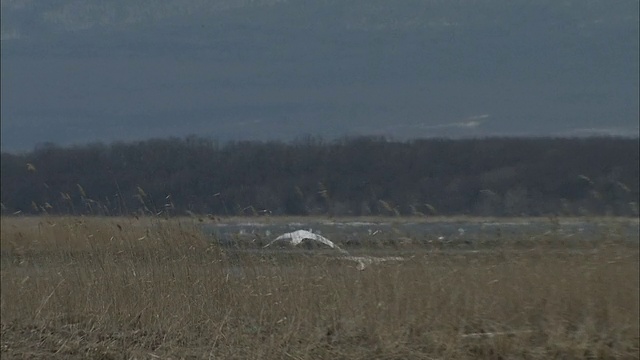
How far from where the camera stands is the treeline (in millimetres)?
10820

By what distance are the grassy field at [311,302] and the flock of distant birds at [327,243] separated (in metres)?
0.17

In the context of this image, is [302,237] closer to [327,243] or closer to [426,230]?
[327,243]

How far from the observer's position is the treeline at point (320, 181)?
35.5ft

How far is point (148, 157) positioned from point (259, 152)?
160cm

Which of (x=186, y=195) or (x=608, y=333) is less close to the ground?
(x=186, y=195)

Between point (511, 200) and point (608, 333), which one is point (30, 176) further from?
point (608, 333)

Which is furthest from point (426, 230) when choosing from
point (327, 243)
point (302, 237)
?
point (302, 237)

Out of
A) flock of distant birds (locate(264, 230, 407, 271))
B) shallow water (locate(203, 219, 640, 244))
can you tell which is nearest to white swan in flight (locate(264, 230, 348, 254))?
flock of distant birds (locate(264, 230, 407, 271))

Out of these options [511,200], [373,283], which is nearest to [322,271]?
[373,283]

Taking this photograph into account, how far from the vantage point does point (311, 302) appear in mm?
9109

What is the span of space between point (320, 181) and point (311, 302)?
3.16 metres

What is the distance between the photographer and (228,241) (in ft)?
33.4

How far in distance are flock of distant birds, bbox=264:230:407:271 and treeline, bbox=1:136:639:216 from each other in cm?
32

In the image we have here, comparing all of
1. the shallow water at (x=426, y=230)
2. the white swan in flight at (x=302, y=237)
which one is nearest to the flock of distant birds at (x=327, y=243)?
the white swan in flight at (x=302, y=237)
